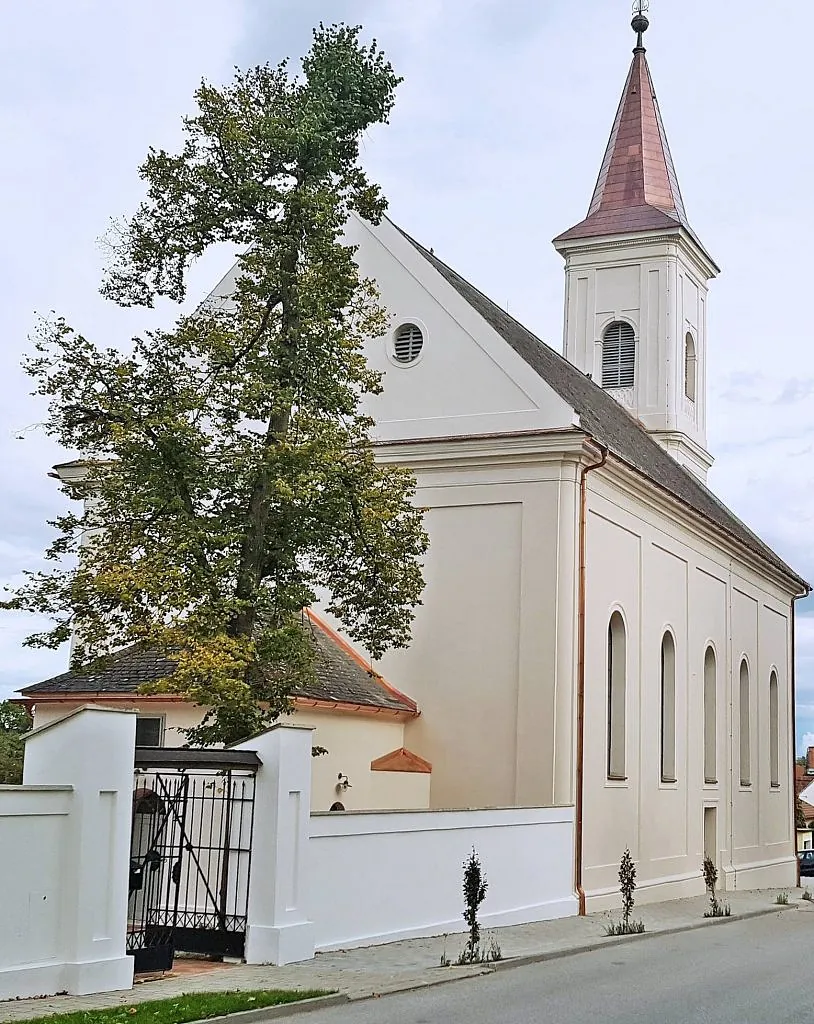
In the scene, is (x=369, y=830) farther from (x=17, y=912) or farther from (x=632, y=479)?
(x=632, y=479)

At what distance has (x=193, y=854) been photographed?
15281mm

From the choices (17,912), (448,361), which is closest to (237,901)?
(17,912)

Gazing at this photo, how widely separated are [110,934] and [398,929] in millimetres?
5422

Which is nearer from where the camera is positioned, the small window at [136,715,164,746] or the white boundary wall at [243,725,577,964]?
the white boundary wall at [243,725,577,964]

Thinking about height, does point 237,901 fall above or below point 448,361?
below

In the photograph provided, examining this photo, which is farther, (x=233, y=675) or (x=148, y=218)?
(x=148, y=218)

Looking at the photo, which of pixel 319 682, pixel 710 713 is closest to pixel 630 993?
pixel 319 682

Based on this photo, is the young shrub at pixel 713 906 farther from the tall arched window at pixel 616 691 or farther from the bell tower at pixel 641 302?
the bell tower at pixel 641 302

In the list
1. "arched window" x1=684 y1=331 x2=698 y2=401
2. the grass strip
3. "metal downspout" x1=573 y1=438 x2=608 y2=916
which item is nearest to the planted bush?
the grass strip

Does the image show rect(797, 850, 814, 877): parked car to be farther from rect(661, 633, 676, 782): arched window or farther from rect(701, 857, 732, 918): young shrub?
rect(701, 857, 732, 918): young shrub

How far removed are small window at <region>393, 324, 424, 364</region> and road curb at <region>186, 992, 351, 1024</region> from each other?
14764 millimetres

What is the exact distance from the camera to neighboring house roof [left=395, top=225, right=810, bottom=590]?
26516mm

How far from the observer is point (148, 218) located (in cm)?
1852

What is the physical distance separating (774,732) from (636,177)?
54.1ft
